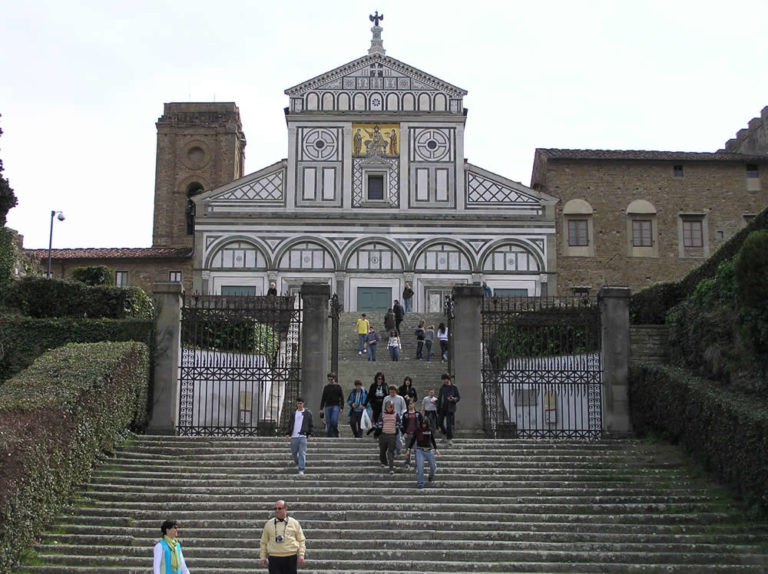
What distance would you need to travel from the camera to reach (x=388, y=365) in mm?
26109

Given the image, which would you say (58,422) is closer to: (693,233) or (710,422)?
(710,422)

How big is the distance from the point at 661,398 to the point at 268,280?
24.3 meters

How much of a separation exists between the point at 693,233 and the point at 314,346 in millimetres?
28293

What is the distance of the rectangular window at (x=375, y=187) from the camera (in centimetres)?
4262

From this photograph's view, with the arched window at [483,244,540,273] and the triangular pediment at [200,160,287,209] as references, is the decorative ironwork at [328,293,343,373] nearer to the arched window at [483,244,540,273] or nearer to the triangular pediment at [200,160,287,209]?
the arched window at [483,244,540,273]

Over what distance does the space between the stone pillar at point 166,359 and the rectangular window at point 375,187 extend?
70.9 ft

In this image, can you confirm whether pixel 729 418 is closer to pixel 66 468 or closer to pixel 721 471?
pixel 721 471

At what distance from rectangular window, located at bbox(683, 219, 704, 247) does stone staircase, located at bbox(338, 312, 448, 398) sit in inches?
637

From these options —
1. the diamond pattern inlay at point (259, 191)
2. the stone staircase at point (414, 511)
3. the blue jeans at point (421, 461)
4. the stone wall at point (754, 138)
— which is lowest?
the stone staircase at point (414, 511)

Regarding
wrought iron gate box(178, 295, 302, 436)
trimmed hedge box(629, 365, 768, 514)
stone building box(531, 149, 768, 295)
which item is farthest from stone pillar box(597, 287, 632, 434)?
stone building box(531, 149, 768, 295)

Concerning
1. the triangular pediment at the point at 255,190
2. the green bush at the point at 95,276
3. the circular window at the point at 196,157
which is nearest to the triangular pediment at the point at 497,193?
the triangular pediment at the point at 255,190

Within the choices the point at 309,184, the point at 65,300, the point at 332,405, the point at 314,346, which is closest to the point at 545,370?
the point at 332,405

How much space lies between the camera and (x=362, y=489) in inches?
655

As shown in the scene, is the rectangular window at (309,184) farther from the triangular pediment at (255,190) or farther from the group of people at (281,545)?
the group of people at (281,545)
